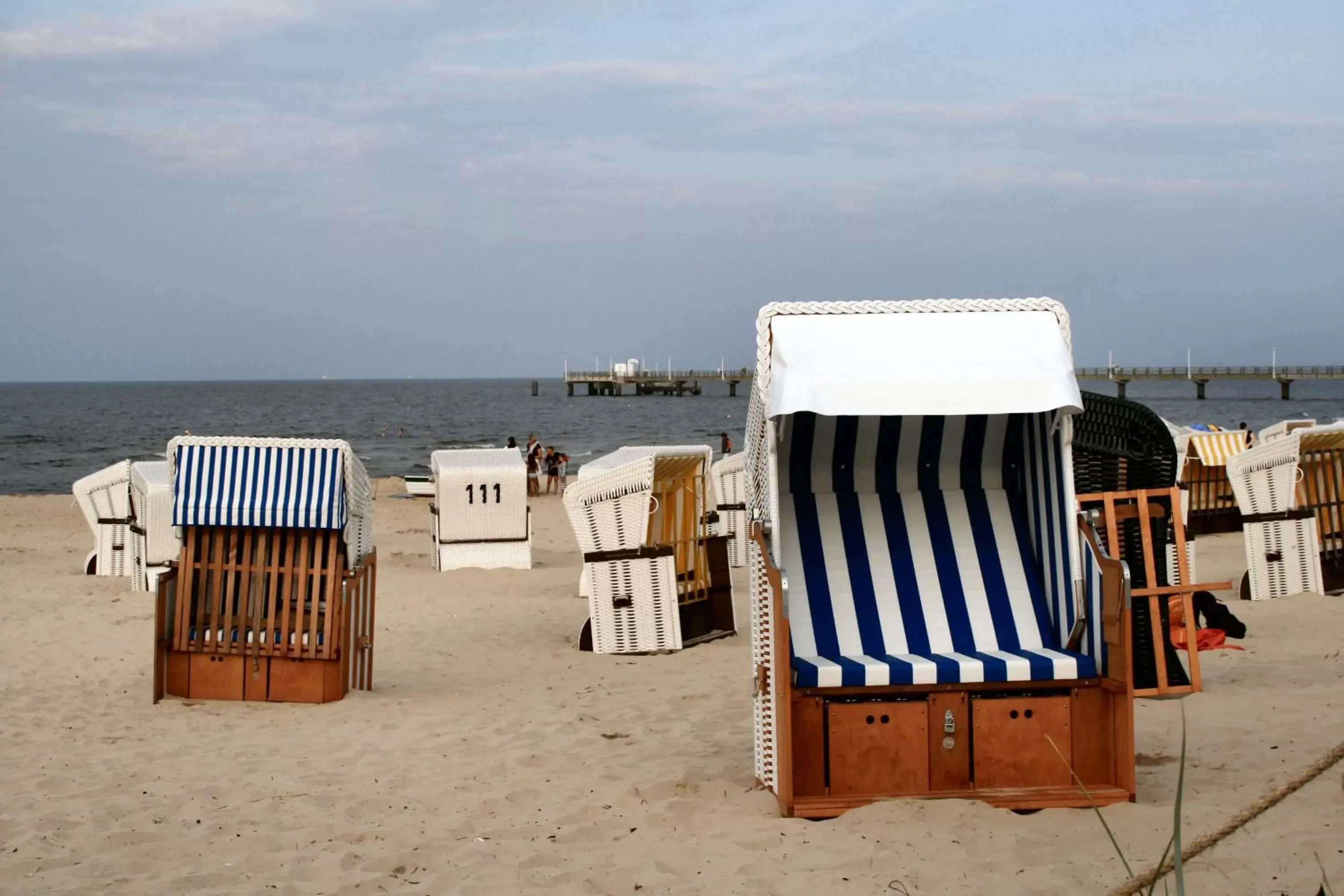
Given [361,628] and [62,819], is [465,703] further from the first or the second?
[62,819]

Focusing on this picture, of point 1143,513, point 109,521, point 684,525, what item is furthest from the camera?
point 109,521

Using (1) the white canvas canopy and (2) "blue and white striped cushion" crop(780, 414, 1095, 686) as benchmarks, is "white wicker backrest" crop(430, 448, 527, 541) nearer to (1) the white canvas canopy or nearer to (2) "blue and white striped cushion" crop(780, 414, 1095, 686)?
(2) "blue and white striped cushion" crop(780, 414, 1095, 686)

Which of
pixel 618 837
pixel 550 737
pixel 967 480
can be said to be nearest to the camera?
pixel 618 837

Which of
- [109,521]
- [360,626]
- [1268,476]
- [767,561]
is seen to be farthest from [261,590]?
[1268,476]

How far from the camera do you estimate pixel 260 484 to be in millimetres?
7594

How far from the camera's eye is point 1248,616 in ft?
33.2

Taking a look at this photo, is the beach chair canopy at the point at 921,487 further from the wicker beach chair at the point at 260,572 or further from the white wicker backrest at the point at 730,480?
the white wicker backrest at the point at 730,480

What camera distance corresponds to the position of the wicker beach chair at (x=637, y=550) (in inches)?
372

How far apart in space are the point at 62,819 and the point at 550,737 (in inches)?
98.3

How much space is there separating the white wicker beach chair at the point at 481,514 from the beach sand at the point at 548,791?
4650 mm

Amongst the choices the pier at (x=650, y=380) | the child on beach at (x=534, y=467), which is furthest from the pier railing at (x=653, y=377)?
the child on beach at (x=534, y=467)

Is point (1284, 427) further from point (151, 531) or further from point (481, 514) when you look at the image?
point (151, 531)

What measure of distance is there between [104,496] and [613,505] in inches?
311

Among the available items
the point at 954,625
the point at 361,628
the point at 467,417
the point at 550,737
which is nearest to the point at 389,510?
the point at 361,628
